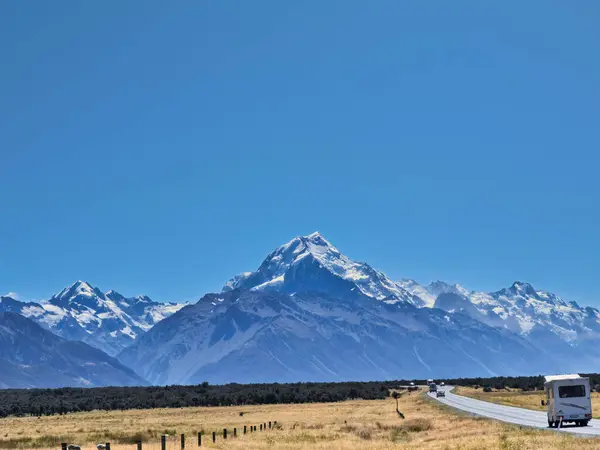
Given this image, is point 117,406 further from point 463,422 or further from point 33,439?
point 463,422

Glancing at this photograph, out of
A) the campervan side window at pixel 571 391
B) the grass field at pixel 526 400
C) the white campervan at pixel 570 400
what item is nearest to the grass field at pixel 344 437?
the white campervan at pixel 570 400

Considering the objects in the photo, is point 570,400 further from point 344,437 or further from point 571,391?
point 344,437

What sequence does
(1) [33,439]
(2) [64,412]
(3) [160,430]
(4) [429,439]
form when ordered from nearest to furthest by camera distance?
(4) [429,439] → (1) [33,439] → (3) [160,430] → (2) [64,412]

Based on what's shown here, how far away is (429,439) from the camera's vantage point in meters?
47.0

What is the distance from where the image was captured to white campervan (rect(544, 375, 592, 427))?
50.4m

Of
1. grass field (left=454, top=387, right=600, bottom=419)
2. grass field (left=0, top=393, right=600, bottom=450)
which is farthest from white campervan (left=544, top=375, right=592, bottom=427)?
grass field (left=454, top=387, right=600, bottom=419)

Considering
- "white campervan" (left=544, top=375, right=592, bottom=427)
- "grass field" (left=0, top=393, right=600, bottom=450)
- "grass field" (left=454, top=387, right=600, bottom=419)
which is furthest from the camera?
"grass field" (left=454, top=387, right=600, bottom=419)

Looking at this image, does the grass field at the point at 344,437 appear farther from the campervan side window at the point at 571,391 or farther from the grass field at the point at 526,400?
the grass field at the point at 526,400

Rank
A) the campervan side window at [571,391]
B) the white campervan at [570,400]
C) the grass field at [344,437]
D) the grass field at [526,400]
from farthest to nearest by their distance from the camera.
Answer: the grass field at [526,400]
the campervan side window at [571,391]
the white campervan at [570,400]
the grass field at [344,437]

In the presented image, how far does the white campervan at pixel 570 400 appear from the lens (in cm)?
5044

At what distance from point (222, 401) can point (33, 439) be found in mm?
77815

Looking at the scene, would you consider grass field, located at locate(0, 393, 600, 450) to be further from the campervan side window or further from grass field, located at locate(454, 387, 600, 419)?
grass field, located at locate(454, 387, 600, 419)

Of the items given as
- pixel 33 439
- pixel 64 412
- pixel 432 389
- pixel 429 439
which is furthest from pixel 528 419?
pixel 432 389

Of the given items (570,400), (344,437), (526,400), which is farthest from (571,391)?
(526,400)
